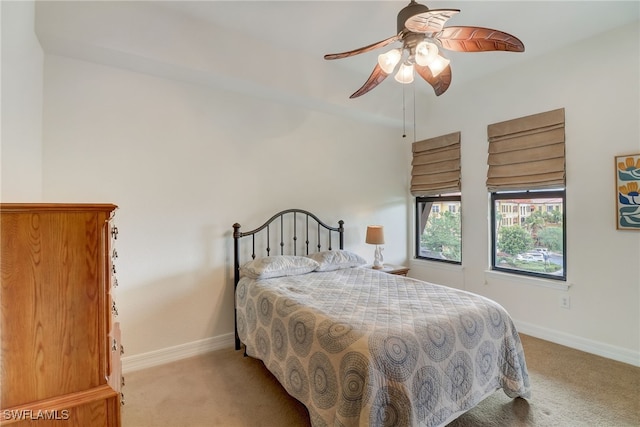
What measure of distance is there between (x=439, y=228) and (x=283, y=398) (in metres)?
2.93

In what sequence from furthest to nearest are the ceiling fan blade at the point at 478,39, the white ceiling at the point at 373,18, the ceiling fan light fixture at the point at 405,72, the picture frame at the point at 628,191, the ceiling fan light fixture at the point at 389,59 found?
the picture frame at the point at 628,191 → the white ceiling at the point at 373,18 → the ceiling fan light fixture at the point at 405,72 → the ceiling fan light fixture at the point at 389,59 → the ceiling fan blade at the point at 478,39

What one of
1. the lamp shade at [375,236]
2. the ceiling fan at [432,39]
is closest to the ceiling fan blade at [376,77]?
the ceiling fan at [432,39]

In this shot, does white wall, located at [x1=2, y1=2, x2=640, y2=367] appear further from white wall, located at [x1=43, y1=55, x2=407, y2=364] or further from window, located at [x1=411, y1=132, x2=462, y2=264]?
window, located at [x1=411, y1=132, x2=462, y2=264]

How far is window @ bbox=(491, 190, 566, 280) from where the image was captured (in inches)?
115

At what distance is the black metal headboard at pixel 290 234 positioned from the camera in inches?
112

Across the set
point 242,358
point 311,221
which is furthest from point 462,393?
point 311,221

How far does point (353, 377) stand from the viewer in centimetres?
131

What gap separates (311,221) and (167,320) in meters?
1.70

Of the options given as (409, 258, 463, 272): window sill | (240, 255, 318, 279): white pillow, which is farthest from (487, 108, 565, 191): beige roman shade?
(240, 255, 318, 279): white pillow

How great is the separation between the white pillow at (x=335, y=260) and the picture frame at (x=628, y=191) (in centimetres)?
226

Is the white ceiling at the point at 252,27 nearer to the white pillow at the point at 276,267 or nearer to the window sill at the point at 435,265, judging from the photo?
the white pillow at the point at 276,267

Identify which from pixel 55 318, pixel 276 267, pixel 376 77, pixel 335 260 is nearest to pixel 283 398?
pixel 276 267

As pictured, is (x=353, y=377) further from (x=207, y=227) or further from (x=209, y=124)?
(x=209, y=124)

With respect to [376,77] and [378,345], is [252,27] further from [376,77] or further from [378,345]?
[378,345]
